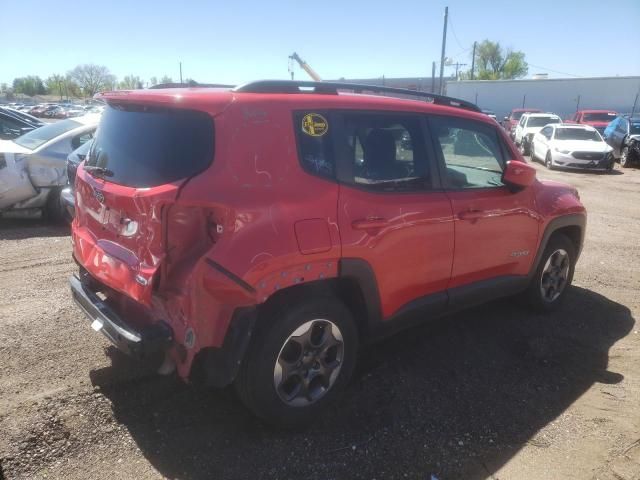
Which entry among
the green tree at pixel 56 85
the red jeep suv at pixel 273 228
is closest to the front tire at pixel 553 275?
the red jeep suv at pixel 273 228

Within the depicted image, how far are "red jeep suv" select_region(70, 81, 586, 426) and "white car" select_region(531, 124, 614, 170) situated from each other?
14.6m

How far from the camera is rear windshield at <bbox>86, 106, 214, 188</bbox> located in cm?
252

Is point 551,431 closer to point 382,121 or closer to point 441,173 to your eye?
point 441,173

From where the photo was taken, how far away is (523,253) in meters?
4.16

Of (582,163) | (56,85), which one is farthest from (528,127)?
(56,85)

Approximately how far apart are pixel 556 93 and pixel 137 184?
39224 millimetres

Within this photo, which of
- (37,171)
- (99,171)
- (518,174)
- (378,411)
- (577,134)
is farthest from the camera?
(577,134)

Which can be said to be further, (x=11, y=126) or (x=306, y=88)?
(x=11, y=126)

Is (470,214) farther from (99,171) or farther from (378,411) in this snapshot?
(99,171)

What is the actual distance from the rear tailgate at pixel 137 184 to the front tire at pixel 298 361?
0.65 metres

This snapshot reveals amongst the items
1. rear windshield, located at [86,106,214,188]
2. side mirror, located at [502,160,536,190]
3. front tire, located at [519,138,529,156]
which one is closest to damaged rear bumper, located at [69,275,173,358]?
rear windshield, located at [86,106,214,188]

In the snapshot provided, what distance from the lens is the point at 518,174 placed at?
375 centimetres

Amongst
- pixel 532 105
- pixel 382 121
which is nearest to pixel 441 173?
pixel 382 121

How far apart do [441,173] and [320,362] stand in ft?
4.99
